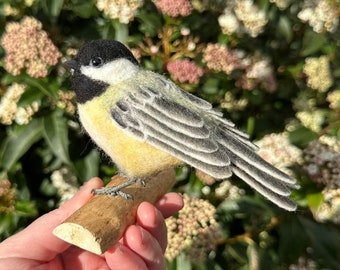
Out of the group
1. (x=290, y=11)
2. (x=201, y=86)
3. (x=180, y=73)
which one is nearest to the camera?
(x=180, y=73)

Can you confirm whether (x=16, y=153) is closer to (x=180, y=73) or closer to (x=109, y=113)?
(x=180, y=73)

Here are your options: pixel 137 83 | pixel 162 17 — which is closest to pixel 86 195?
pixel 137 83

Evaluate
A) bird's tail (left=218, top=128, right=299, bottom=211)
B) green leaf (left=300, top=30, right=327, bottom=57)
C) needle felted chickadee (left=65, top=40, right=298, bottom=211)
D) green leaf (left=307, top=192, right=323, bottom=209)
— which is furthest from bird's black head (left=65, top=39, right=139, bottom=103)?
green leaf (left=300, top=30, right=327, bottom=57)

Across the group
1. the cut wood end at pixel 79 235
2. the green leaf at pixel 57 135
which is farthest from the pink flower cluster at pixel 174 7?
the cut wood end at pixel 79 235

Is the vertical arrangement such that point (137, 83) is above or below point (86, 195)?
above

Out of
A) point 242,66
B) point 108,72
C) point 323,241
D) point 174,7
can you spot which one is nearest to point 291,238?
point 323,241

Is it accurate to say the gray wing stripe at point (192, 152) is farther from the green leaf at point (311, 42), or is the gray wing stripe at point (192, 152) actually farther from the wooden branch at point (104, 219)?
the green leaf at point (311, 42)
